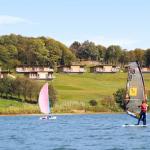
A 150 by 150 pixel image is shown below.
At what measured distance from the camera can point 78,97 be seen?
488 ft

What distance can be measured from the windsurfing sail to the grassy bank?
5892 centimetres

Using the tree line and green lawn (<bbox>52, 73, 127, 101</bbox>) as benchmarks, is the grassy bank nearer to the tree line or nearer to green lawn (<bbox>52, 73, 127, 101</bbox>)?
green lawn (<bbox>52, 73, 127, 101</bbox>)

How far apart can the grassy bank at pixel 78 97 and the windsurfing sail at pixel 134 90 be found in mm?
58924

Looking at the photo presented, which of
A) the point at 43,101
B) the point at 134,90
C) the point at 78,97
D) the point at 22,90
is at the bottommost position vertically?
the point at 78,97

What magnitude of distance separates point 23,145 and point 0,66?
15993 centimetres

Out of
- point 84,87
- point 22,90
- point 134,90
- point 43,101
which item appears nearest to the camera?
point 134,90

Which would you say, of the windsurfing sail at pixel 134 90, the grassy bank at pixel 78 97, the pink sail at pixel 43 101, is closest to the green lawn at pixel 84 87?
the grassy bank at pixel 78 97

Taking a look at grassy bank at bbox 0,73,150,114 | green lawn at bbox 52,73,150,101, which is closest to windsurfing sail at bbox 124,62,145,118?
grassy bank at bbox 0,73,150,114

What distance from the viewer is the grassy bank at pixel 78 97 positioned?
389 ft

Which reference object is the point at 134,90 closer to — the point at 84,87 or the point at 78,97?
the point at 78,97

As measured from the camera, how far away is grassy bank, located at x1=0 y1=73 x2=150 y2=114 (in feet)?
389

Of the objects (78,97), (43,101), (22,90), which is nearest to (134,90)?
(43,101)

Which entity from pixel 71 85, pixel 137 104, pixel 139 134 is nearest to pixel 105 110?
pixel 71 85

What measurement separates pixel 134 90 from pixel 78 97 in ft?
314
